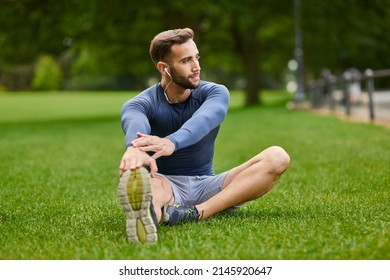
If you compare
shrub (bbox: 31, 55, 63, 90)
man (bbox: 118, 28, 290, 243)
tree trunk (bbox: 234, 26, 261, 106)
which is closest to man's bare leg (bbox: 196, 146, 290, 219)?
man (bbox: 118, 28, 290, 243)

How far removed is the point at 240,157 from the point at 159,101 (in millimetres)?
5820

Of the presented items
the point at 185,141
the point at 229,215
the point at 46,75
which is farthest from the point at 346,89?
the point at 46,75

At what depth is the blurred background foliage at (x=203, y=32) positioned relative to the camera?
24031 millimetres

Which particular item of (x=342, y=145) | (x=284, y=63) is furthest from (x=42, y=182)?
(x=284, y=63)

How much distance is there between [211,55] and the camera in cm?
3684

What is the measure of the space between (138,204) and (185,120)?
1.17 meters

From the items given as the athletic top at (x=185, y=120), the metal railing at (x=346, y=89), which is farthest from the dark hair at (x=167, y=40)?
the metal railing at (x=346, y=89)

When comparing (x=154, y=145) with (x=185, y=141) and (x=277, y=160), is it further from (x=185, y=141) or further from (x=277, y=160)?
(x=277, y=160)

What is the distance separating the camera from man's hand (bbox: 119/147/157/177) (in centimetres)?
426

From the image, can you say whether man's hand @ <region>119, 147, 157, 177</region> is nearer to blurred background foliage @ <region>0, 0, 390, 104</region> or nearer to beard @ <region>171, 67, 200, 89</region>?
beard @ <region>171, 67, 200, 89</region>

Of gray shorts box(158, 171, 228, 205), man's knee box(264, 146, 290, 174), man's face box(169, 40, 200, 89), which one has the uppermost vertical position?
man's face box(169, 40, 200, 89)

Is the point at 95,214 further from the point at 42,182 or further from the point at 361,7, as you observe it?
the point at 361,7

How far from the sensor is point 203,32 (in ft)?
99.6

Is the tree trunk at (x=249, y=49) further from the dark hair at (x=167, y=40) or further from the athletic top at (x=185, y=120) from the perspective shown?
the dark hair at (x=167, y=40)
